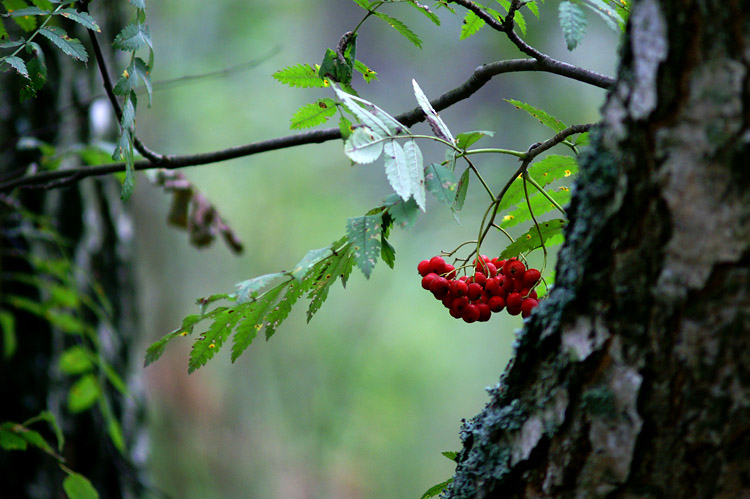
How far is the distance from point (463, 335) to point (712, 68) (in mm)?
6589

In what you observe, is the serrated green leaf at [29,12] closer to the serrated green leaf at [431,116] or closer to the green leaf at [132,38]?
the green leaf at [132,38]

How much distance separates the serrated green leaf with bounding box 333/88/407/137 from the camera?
77cm

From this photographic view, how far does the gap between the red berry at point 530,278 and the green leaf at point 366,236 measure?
30 centimetres

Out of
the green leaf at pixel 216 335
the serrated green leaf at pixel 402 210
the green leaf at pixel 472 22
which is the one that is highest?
the green leaf at pixel 472 22

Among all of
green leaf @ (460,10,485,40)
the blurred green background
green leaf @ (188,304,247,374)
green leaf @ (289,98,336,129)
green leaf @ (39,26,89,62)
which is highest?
the blurred green background

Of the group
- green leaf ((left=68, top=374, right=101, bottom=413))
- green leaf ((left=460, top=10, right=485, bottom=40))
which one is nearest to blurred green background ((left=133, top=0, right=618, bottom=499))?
green leaf ((left=68, top=374, right=101, bottom=413))

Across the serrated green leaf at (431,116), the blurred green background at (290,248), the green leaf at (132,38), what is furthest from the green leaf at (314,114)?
the blurred green background at (290,248)

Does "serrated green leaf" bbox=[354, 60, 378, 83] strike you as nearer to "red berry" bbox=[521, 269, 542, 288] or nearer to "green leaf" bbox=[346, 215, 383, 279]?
"green leaf" bbox=[346, 215, 383, 279]

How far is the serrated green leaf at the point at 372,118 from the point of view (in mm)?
768

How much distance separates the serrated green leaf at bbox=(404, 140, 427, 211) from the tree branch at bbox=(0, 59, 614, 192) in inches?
7.4

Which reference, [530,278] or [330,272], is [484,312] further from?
[330,272]

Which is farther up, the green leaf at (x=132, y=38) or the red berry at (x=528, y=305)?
the green leaf at (x=132, y=38)

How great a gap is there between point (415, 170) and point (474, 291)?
30 cm

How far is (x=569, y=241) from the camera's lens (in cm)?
65
